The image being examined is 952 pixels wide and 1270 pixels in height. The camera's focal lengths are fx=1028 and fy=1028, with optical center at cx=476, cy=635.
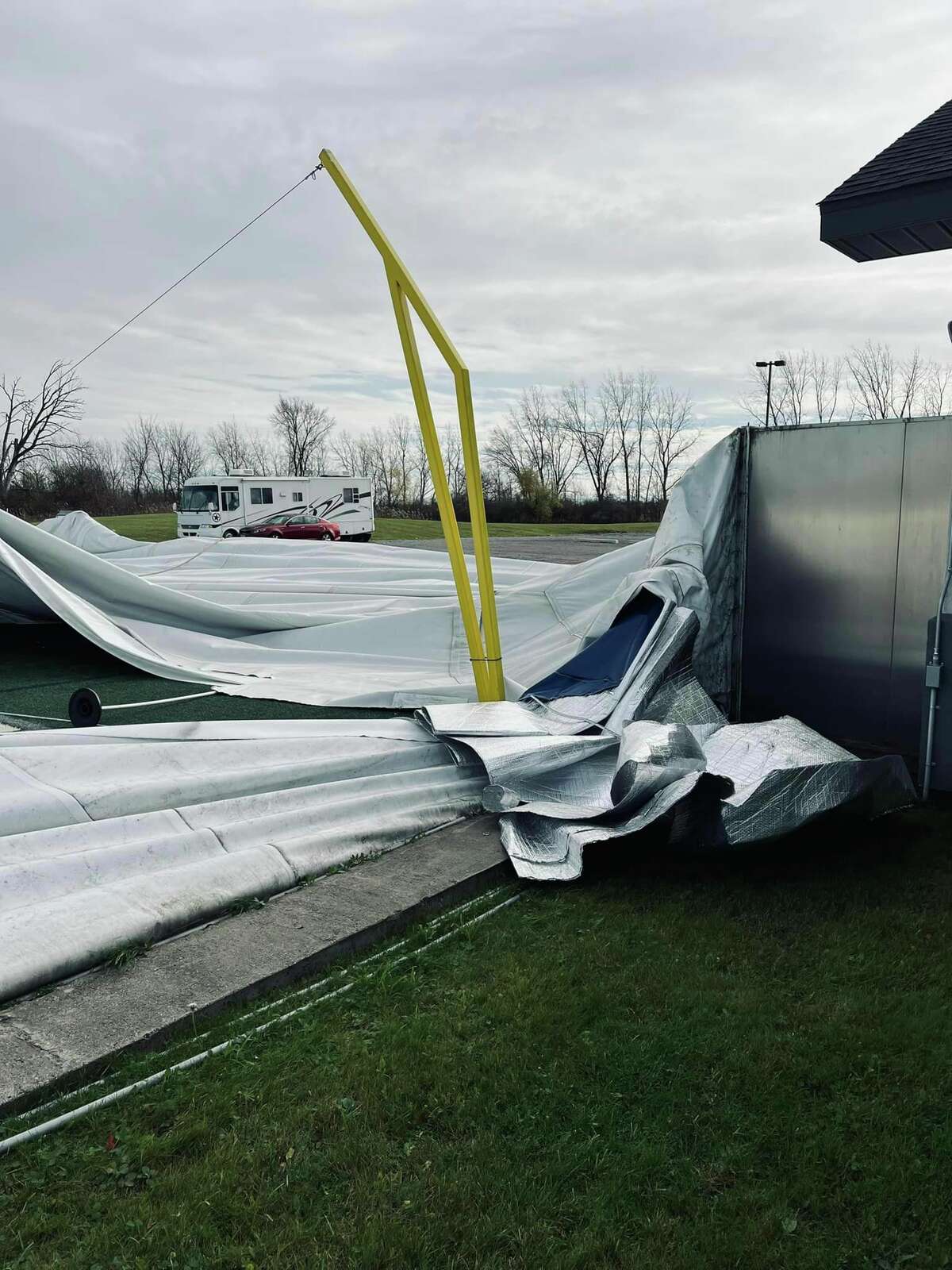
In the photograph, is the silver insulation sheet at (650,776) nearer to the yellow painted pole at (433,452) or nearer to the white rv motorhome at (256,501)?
the yellow painted pole at (433,452)

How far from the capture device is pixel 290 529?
33.5m

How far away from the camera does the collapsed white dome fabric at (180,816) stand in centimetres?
342

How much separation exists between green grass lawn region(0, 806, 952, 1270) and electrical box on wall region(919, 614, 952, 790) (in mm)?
688

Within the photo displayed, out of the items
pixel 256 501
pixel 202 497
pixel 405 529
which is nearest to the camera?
pixel 202 497

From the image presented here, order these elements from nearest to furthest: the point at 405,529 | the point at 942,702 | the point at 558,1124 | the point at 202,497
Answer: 1. the point at 558,1124
2. the point at 942,702
3. the point at 202,497
4. the point at 405,529

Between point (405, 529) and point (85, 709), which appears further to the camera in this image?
point (405, 529)

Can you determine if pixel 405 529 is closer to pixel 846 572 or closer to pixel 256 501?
pixel 256 501

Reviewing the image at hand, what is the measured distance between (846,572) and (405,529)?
35.9 m

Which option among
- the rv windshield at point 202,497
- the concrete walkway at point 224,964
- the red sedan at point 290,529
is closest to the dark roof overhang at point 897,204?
the concrete walkway at point 224,964

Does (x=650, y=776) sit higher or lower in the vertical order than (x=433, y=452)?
lower

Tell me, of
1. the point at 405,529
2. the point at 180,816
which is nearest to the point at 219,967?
the point at 180,816

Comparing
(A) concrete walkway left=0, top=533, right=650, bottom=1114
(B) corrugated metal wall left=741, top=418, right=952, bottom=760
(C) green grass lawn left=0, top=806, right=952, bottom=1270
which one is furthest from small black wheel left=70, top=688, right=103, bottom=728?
(B) corrugated metal wall left=741, top=418, right=952, bottom=760

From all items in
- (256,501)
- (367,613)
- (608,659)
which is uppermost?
(256,501)

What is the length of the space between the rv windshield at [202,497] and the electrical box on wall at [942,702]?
101 feet
